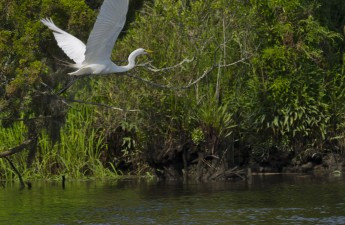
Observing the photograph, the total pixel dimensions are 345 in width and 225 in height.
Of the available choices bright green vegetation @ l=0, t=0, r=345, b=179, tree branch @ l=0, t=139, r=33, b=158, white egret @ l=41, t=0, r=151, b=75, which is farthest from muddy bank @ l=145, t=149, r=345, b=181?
white egret @ l=41, t=0, r=151, b=75

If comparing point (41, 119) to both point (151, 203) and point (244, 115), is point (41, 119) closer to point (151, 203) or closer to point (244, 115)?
point (151, 203)

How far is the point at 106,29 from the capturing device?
51.0 ft

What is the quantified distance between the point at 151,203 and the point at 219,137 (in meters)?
3.63

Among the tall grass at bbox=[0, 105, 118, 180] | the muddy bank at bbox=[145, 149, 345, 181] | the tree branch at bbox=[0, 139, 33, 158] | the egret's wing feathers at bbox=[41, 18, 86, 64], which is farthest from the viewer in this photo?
the tall grass at bbox=[0, 105, 118, 180]

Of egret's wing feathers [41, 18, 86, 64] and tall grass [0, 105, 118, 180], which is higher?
egret's wing feathers [41, 18, 86, 64]

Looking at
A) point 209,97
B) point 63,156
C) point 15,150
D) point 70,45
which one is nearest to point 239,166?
point 209,97

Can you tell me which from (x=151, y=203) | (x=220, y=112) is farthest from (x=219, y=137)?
(x=151, y=203)

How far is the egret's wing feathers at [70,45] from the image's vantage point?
17.1 m

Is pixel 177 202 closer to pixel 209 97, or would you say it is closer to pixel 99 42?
pixel 99 42

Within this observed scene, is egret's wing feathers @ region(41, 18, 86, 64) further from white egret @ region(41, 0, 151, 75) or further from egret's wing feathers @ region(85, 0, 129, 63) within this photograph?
egret's wing feathers @ region(85, 0, 129, 63)

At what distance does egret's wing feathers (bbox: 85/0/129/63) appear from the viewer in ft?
49.6

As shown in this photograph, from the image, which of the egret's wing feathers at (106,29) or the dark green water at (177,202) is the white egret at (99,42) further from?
the dark green water at (177,202)

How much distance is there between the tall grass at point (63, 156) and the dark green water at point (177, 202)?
0.85m

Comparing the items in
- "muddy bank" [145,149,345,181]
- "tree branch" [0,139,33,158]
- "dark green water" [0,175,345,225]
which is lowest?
"dark green water" [0,175,345,225]
